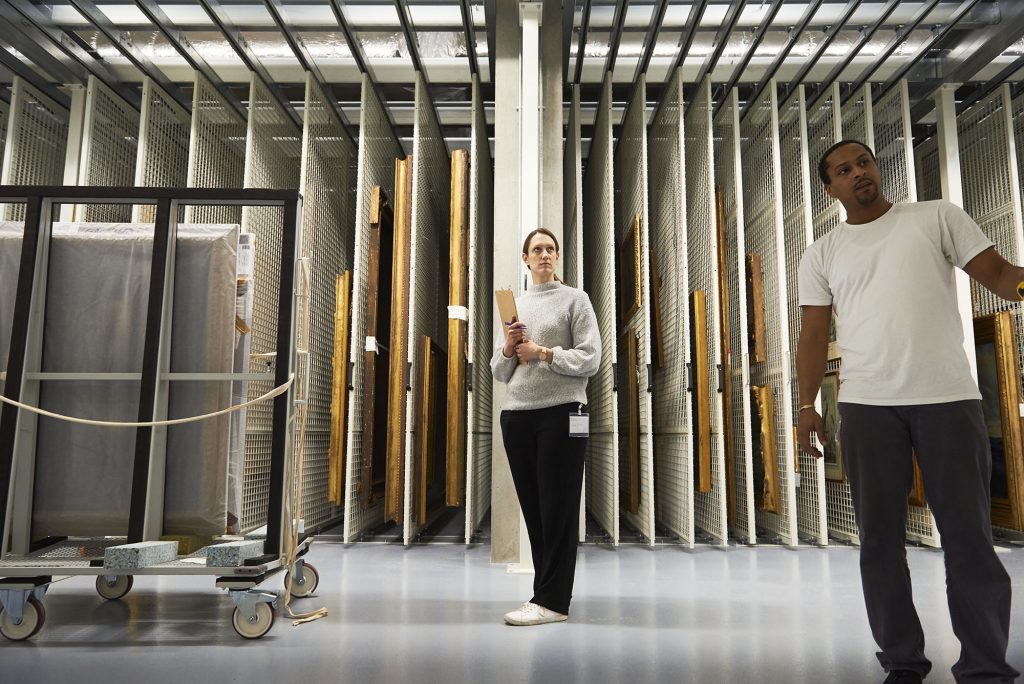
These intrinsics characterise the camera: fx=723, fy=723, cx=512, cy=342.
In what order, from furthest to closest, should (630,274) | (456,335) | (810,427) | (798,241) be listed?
(630,274) < (798,241) < (456,335) < (810,427)

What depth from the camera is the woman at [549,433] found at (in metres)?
2.85

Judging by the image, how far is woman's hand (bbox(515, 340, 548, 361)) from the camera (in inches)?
113

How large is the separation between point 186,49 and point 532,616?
488 centimetres

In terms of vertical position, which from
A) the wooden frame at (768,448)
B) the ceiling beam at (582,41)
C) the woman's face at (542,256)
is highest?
the ceiling beam at (582,41)

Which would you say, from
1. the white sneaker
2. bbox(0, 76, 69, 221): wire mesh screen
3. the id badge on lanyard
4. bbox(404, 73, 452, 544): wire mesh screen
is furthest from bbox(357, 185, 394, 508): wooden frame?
the id badge on lanyard

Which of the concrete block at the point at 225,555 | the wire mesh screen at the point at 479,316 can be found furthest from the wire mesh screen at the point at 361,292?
the concrete block at the point at 225,555

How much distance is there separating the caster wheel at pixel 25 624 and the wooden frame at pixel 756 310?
4.74 meters

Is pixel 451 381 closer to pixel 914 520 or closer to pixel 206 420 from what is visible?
pixel 206 420

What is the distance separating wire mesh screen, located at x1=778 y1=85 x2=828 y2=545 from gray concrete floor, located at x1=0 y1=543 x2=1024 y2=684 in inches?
44.3

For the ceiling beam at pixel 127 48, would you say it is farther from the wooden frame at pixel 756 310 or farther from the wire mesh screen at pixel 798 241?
the wire mesh screen at pixel 798 241

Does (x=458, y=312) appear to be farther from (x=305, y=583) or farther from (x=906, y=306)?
(x=906, y=306)

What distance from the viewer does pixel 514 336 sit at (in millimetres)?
2910

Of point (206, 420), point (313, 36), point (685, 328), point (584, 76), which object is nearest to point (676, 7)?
point (584, 76)

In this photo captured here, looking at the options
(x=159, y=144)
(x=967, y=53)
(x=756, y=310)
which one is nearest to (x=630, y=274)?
(x=756, y=310)
